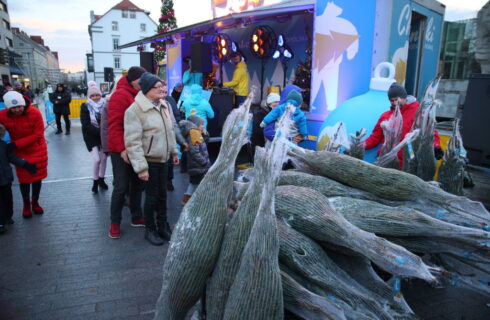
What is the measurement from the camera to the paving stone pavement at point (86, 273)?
2.70m

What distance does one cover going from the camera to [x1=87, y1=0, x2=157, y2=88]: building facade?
188 feet

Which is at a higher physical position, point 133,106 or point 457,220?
point 133,106

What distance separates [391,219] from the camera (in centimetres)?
138

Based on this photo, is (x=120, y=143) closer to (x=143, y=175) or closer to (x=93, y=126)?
(x=143, y=175)

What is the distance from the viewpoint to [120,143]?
12.1 feet

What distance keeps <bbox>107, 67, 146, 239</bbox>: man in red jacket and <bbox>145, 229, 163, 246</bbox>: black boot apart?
1.39 ft

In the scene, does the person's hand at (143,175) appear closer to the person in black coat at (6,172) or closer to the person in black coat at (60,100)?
the person in black coat at (6,172)

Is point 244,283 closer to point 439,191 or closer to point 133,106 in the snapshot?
point 439,191

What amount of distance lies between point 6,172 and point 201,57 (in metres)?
5.80

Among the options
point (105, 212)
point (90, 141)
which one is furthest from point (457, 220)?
point (90, 141)

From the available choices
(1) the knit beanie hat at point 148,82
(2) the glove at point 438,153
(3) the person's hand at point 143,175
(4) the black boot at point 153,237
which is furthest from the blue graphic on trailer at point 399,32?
(4) the black boot at point 153,237

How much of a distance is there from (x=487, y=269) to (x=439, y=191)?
15.5 inches

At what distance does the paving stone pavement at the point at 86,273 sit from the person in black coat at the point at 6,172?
0.71 feet

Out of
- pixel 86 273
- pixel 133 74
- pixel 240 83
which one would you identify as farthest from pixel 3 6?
pixel 86 273
